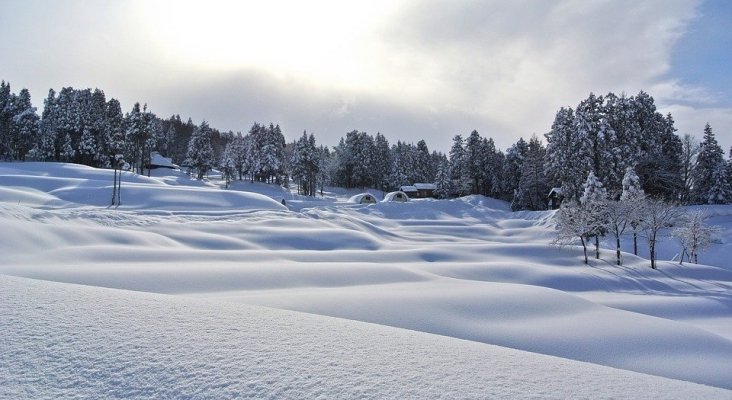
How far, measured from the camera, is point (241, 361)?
424 centimetres

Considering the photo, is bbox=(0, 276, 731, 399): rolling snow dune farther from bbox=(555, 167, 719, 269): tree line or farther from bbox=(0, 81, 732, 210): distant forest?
bbox=(0, 81, 732, 210): distant forest

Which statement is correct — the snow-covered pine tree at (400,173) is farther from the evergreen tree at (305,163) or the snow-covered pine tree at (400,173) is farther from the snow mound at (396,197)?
the snow mound at (396,197)

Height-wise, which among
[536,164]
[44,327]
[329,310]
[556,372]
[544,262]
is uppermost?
[536,164]

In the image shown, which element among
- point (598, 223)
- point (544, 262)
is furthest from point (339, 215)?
point (598, 223)

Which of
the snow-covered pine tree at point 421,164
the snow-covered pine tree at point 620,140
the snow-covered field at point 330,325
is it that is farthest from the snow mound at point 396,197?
the snow-covered field at point 330,325

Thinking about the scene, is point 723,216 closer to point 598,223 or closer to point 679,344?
point 598,223

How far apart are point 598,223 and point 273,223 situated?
2820 centimetres

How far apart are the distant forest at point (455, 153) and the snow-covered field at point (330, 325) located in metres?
25.6

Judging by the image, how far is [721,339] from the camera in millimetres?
10617

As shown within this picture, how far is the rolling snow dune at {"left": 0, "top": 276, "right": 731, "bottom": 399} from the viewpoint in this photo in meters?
3.71

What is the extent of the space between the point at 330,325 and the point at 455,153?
80322mm

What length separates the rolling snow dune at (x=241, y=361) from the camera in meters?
3.71

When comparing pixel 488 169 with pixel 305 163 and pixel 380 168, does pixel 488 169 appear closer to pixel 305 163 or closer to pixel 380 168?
pixel 380 168

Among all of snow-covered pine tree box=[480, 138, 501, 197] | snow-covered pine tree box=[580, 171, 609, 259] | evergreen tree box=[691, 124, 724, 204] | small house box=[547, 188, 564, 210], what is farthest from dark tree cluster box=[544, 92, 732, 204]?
snow-covered pine tree box=[480, 138, 501, 197]
